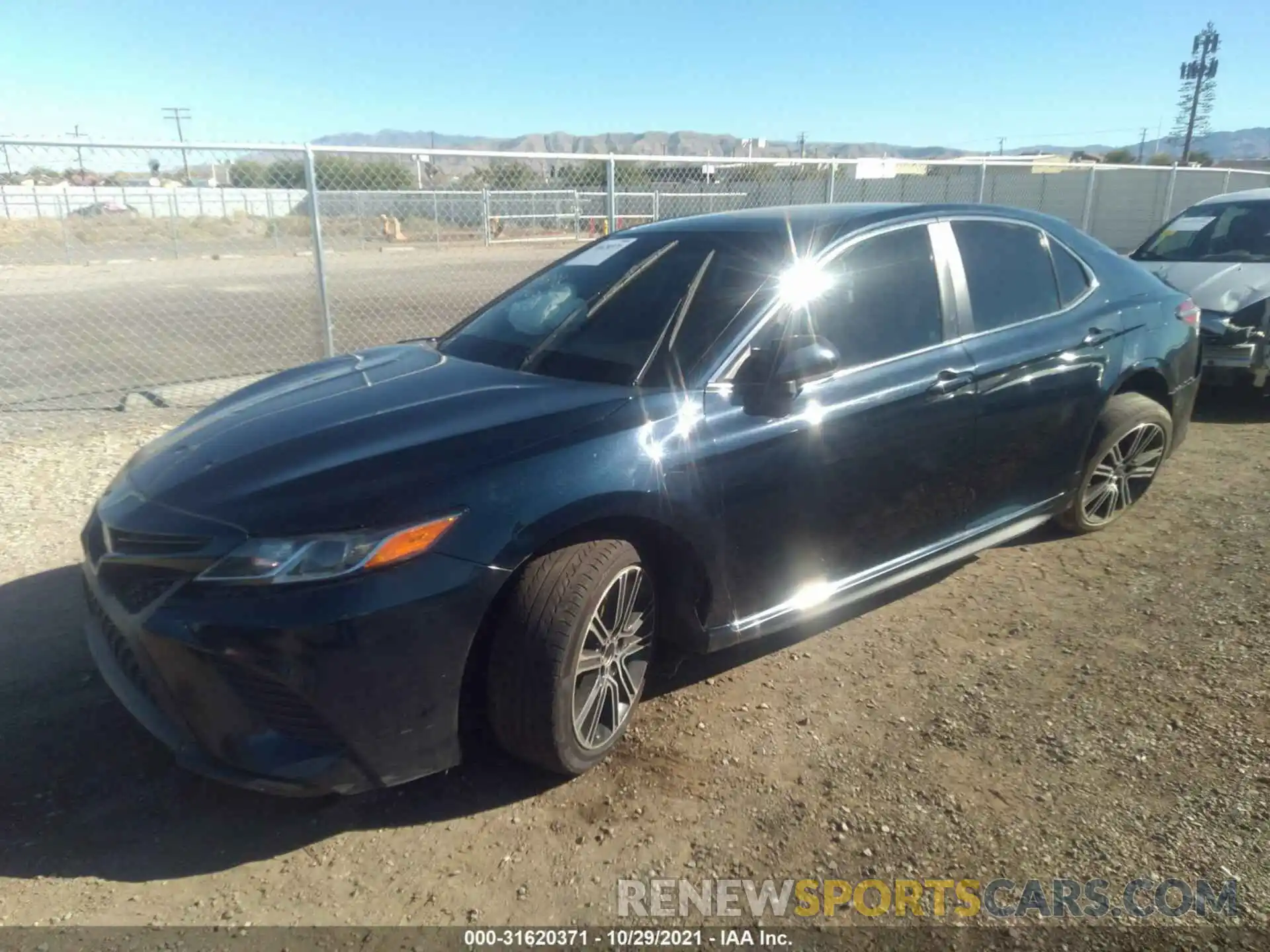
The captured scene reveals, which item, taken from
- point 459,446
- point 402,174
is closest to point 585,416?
point 459,446

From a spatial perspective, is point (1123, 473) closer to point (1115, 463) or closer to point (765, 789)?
point (1115, 463)

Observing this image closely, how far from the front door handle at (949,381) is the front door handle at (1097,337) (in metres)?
0.91

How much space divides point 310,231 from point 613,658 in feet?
20.8

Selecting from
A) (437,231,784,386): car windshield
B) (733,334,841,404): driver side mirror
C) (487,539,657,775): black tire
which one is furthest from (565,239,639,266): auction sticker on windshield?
(487,539,657,775): black tire

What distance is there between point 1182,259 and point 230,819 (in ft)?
28.1

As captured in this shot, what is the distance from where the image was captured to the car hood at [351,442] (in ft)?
8.09

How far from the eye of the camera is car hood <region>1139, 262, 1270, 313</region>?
6.88 meters

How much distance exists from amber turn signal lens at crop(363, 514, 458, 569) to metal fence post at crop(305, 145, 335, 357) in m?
4.85

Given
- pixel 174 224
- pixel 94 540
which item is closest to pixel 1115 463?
pixel 94 540

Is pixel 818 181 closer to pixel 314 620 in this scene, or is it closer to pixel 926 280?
pixel 926 280

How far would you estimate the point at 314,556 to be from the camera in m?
2.36

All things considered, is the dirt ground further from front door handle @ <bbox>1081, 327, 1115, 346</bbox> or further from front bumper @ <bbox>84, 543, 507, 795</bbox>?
front door handle @ <bbox>1081, 327, 1115, 346</bbox>

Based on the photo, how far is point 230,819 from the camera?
2.65 metres

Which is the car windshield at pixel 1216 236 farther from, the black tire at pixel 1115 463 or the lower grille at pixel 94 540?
the lower grille at pixel 94 540
